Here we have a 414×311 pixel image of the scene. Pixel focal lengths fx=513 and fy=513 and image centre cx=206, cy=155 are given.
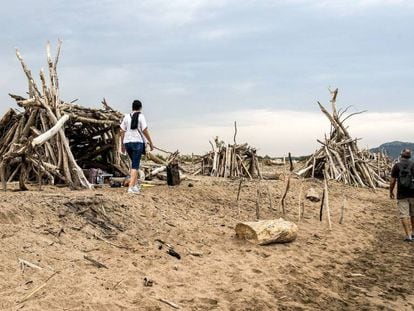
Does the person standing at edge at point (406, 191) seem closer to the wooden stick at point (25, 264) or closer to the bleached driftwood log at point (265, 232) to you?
the bleached driftwood log at point (265, 232)

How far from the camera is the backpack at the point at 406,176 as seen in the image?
9.02 metres

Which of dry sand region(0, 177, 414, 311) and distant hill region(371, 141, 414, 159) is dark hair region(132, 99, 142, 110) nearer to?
dry sand region(0, 177, 414, 311)

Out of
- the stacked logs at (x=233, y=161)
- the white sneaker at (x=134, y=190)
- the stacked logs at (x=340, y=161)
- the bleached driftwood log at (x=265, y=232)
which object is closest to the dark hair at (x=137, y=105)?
the white sneaker at (x=134, y=190)

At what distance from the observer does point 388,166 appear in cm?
1989

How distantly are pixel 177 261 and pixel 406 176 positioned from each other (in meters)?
4.90

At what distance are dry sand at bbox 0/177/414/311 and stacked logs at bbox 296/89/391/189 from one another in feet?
22.2

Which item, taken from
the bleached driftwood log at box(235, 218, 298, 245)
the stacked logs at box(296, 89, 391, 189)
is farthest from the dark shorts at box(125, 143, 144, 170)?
the stacked logs at box(296, 89, 391, 189)

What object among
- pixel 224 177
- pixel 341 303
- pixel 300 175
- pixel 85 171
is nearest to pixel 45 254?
pixel 341 303

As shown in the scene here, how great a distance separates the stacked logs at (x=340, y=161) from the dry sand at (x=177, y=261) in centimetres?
676

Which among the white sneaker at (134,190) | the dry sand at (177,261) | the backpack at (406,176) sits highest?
the backpack at (406,176)

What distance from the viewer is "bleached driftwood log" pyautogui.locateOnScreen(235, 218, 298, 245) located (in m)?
7.44

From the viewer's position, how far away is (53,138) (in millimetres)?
10078

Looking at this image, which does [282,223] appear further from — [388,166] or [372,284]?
[388,166]

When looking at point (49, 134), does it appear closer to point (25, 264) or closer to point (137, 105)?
point (137, 105)
